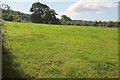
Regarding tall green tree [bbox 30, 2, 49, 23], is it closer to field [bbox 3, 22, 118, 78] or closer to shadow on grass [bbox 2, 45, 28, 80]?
field [bbox 3, 22, 118, 78]

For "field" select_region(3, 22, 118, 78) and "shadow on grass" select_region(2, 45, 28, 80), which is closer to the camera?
"shadow on grass" select_region(2, 45, 28, 80)

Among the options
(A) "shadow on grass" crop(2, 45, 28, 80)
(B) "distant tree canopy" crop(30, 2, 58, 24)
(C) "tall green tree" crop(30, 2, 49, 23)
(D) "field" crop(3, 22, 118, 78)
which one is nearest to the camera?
(A) "shadow on grass" crop(2, 45, 28, 80)

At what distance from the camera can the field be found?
10617 mm

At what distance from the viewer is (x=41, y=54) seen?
45.0 feet

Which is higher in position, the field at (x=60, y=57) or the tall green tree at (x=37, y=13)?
the tall green tree at (x=37, y=13)

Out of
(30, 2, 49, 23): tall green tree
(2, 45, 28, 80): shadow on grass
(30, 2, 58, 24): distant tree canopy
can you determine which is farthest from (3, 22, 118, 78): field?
(30, 2, 49, 23): tall green tree

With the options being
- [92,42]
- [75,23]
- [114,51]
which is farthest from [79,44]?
[75,23]

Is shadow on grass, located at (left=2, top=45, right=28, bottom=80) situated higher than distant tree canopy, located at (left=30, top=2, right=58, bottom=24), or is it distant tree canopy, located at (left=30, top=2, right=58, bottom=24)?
distant tree canopy, located at (left=30, top=2, right=58, bottom=24)

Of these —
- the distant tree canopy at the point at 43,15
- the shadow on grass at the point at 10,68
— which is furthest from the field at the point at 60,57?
the distant tree canopy at the point at 43,15

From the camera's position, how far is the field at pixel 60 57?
1062 cm

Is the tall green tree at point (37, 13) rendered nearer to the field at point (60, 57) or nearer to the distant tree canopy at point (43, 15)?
the distant tree canopy at point (43, 15)

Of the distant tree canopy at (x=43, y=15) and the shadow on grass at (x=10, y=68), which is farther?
the distant tree canopy at (x=43, y=15)

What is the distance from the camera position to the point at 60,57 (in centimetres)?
1330

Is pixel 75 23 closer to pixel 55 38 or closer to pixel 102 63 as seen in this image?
pixel 55 38
